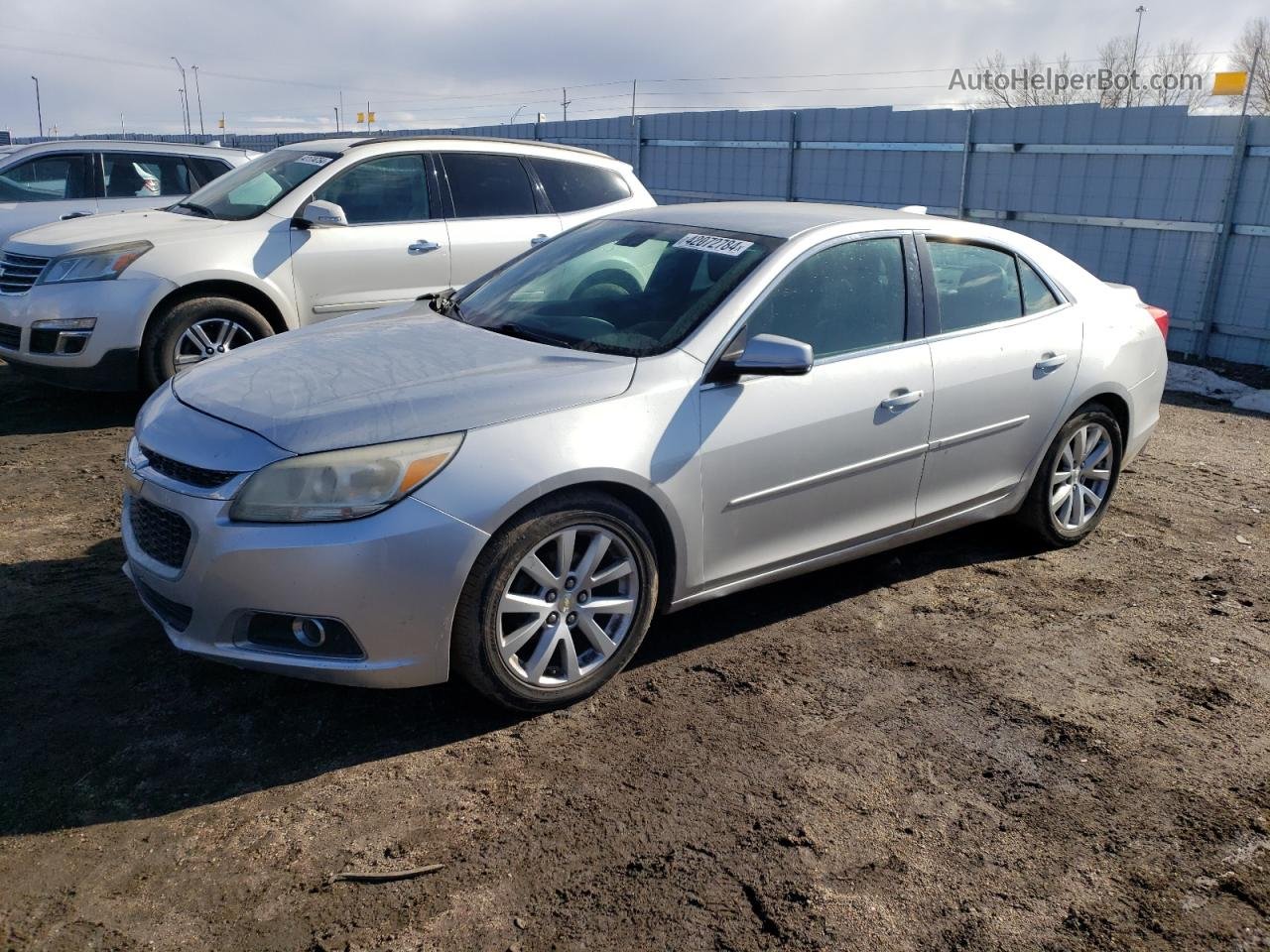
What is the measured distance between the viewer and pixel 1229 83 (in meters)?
10.0

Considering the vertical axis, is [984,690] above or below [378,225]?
below

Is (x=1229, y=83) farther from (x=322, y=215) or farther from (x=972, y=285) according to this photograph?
(x=322, y=215)

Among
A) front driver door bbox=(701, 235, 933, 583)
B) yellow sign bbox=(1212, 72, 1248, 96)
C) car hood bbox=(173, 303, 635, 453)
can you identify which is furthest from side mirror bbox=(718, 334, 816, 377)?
yellow sign bbox=(1212, 72, 1248, 96)

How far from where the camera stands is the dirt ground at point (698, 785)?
2.70 m

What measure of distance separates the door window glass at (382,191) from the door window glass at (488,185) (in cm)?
24

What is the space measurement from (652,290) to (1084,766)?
227cm

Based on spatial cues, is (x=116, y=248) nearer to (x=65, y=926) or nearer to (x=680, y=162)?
(x=65, y=926)

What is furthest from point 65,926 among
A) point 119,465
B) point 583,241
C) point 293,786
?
point 119,465

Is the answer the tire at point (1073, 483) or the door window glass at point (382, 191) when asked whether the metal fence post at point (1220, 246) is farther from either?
the door window glass at point (382, 191)

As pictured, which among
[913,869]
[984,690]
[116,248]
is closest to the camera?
[913,869]

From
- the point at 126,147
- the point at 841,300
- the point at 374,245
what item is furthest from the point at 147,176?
the point at 841,300

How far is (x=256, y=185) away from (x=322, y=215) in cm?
85

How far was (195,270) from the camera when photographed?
266 inches

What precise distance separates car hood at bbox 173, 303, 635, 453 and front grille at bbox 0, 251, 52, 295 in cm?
358
